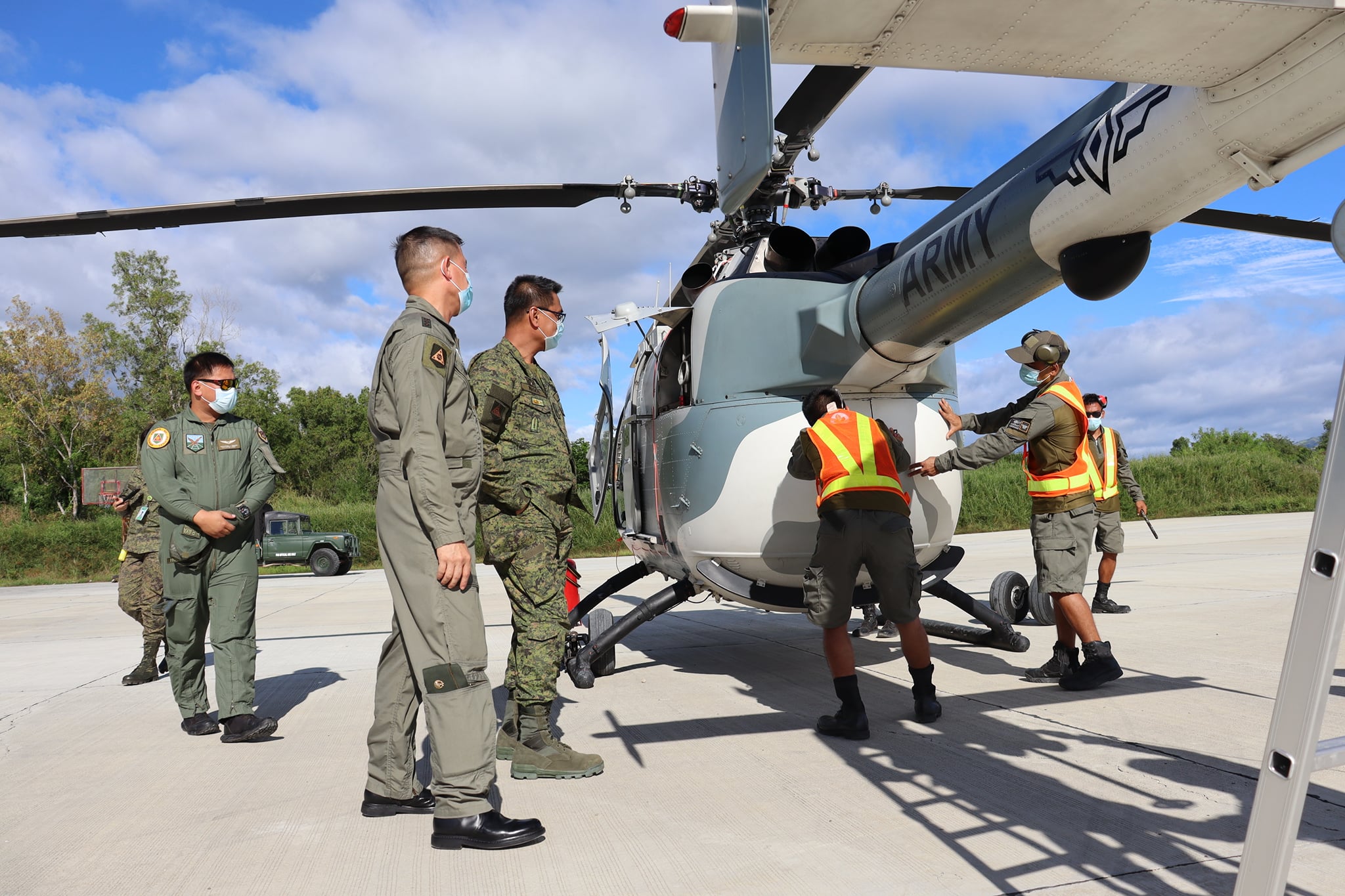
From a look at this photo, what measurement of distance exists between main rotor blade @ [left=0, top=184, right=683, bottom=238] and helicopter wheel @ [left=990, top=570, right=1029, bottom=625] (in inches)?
181

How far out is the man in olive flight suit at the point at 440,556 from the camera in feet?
8.77

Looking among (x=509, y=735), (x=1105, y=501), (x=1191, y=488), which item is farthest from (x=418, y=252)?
(x=1191, y=488)

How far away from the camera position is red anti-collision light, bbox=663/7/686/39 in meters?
2.24

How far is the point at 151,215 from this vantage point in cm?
436

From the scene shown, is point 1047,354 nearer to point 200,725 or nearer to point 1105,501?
point 1105,501

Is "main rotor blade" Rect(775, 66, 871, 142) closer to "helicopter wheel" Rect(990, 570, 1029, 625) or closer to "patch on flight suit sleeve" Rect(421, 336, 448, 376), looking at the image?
"patch on flight suit sleeve" Rect(421, 336, 448, 376)

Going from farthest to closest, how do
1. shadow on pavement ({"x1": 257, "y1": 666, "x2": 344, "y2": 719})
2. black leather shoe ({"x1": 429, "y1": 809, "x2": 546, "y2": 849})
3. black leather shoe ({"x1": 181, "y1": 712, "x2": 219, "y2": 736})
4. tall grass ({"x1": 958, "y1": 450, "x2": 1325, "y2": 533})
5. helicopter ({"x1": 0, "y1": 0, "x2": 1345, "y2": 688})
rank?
1. tall grass ({"x1": 958, "y1": 450, "x2": 1325, "y2": 533})
2. shadow on pavement ({"x1": 257, "y1": 666, "x2": 344, "y2": 719})
3. black leather shoe ({"x1": 181, "y1": 712, "x2": 219, "y2": 736})
4. black leather shoe ({"x1": 429, "y1": 809, "x2": 546, "y2": 849})
5. helicopter ({"x1": 0, "y1": 0, "x2": 1345, "y2": 688})

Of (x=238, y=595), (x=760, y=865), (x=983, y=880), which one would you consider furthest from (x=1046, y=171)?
(x=238, y=595)

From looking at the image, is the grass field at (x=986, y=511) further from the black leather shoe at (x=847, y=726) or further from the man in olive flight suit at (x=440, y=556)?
the man in olive flight suit at (x=440, y=556)

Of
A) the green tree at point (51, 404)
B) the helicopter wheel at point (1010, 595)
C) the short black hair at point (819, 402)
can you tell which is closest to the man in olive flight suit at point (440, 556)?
the short black hair at point (819, 402)

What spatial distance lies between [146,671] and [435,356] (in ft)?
15.1

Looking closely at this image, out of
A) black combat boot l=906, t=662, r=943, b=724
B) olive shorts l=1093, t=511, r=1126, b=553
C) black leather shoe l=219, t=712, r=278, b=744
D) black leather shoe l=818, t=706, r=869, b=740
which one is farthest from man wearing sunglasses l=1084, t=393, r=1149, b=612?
black leather shoe l=219, t=712, r=278, b=744

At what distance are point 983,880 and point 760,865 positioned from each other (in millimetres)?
623

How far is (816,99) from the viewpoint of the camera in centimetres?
356
